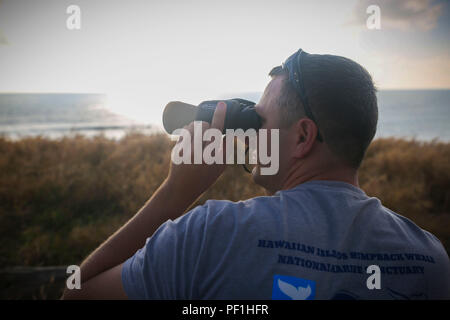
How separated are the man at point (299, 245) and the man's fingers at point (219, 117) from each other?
23 centimetres

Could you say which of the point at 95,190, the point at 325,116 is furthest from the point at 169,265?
the point at 95,190

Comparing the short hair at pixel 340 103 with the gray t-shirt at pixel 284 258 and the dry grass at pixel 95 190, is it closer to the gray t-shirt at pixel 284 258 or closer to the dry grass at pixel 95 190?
the gray t-shirt at pixel 284 258

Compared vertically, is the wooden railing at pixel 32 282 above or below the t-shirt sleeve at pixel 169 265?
below

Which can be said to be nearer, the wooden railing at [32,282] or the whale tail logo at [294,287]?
the whale tail logo at [294,287]

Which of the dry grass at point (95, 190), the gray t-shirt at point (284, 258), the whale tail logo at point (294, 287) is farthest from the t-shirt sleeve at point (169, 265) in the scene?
the dry grass at point (95, 190)

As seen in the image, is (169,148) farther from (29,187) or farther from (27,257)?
(27,257)

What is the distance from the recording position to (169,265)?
80 cm

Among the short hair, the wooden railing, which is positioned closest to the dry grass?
the wooden railing

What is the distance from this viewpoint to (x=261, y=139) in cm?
115

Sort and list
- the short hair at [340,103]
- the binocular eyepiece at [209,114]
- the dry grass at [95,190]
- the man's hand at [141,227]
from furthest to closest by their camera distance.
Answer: the dry grass at [95,190] → the binocular eyepiece at [209,114] → the short hair at [340,103] → the man's hand at [141,227]

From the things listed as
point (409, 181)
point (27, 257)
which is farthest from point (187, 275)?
point (409, 181)

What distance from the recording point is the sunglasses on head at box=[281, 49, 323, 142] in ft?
3.43

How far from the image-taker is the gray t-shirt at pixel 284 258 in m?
0.77

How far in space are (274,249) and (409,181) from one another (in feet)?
15.1
